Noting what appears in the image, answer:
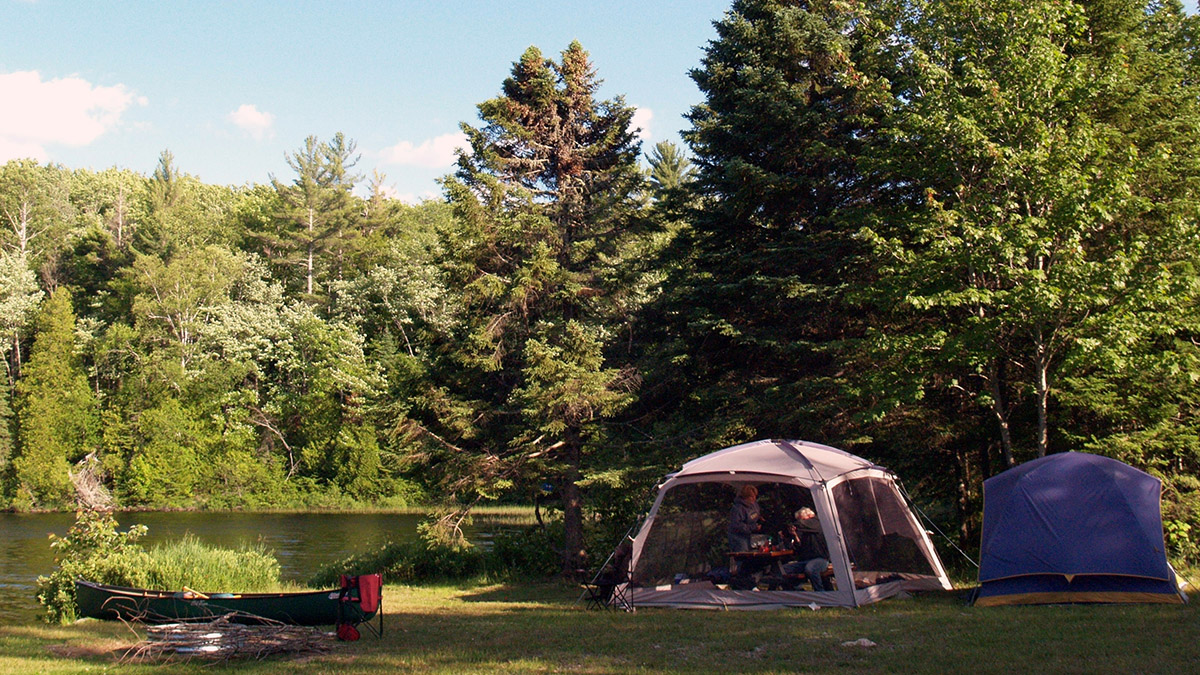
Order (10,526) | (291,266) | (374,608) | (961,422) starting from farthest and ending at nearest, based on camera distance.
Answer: (291,266), (10,526), (961,422), (374,608)

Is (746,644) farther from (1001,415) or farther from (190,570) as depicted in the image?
(190,570)

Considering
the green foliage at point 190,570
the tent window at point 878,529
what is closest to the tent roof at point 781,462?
the tent window at point 878,529

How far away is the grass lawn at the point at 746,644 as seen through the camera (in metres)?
6.28

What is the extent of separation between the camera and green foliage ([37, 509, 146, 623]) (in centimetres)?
1218

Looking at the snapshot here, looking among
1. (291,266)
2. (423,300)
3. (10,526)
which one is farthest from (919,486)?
(291,266)

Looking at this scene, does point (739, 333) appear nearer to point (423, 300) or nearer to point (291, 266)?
point (423, 300)

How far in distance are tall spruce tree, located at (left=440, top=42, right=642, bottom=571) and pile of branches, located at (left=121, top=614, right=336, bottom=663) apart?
680 cm

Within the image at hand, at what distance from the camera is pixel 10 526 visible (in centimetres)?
2969

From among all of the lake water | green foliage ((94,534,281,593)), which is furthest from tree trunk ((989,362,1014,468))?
the lake water

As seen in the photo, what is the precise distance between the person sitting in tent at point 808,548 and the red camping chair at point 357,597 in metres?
4.37

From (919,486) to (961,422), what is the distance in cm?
203

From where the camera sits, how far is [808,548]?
9.76 m

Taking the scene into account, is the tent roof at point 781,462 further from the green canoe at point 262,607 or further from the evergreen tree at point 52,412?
the evergreen tree at point 52,412

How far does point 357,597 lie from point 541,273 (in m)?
8.03
